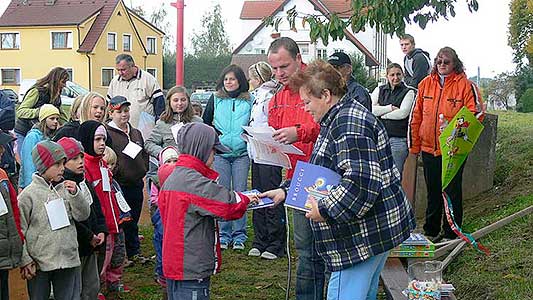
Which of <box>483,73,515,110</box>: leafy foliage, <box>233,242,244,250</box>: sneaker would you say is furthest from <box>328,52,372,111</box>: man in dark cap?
<box>483,73,515,110</box>: leafy foliage

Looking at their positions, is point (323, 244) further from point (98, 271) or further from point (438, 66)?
point (438, 66)

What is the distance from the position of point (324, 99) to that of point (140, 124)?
4692mm

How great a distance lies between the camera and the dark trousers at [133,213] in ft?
24.7

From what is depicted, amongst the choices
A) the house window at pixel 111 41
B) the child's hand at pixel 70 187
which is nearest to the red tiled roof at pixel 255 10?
the house window at pixel 111 41

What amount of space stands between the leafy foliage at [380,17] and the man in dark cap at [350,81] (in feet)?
4.19

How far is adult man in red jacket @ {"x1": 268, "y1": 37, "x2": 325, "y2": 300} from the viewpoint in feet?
16.5

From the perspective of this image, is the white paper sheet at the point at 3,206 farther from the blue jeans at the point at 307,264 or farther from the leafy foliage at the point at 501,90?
the leafy foliage at the point at 501,90

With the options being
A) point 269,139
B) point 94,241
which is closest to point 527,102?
point 269,139

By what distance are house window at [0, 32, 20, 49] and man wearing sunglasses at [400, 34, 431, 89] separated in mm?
49280

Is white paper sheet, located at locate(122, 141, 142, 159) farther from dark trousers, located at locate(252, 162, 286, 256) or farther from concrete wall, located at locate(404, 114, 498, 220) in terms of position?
concrete wall, located at locate(404, 114, 498, 220)

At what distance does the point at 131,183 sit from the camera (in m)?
7.39

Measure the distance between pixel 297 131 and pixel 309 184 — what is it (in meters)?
0.93

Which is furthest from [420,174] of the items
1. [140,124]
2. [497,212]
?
[140,124]

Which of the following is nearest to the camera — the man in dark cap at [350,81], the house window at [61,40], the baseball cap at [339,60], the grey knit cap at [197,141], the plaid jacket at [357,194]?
the plaid jacket at [357,194]
